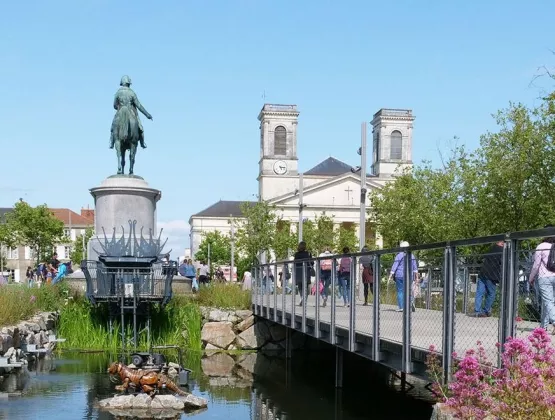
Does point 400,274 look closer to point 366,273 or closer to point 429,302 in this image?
point 429,302

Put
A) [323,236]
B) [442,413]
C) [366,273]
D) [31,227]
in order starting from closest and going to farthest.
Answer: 1. [442,413]
2. [366,273]
3. [31,227]
4. [323,236]

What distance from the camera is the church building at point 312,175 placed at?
326 ft

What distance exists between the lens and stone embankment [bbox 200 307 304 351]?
2158 cm

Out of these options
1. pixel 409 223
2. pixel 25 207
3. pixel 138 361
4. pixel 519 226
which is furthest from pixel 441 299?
pixel 25 207

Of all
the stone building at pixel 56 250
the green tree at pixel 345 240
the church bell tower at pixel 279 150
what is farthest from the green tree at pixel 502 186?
the church bell tower at pixel 279 150

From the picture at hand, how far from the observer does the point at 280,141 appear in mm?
108625

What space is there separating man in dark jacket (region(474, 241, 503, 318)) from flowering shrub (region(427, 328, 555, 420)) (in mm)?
1795

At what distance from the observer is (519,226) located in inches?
1064

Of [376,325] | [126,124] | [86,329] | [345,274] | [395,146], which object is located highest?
[395,146]

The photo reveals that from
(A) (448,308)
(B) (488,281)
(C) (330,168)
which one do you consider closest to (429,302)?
(A) (448,308)

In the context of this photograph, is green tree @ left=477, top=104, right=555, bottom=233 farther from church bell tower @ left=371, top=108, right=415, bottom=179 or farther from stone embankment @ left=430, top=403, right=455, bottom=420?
church bell tower @ left=371, top=108, right=415, bottom=179

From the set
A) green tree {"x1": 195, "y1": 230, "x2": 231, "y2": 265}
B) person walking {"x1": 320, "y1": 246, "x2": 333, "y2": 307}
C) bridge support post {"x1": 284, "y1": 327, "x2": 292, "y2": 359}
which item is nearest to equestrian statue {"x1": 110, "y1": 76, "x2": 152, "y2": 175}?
bridge support post {"x1": 284, "y1": 327, "x2": 292, "y2": 359}

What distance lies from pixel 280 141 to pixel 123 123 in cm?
8484

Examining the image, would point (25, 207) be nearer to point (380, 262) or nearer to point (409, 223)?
point (409, 223)
